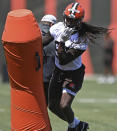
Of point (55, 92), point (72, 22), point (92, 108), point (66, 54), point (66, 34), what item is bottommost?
point (92, 108)

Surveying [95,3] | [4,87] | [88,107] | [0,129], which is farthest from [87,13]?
[0,129]

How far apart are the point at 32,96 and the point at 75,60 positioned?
1.19m

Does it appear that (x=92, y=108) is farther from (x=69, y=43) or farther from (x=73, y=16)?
(x=73, y=16)

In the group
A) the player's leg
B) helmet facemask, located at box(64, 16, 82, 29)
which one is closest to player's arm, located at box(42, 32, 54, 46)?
helmet facemask, located at box(64, 16, 82, 29)

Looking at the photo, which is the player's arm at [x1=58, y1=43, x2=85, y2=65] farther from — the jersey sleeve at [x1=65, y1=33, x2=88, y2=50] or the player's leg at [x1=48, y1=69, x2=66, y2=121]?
the player's leg at [x1=48, y1=69, x2=66, y2=121]

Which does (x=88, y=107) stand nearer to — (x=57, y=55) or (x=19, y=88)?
(x=57, y=55)

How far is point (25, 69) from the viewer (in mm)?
6289

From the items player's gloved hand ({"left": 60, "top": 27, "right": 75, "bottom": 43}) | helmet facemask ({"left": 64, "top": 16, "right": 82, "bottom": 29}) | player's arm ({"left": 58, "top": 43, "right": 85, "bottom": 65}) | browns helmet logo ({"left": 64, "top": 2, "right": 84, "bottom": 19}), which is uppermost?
browns helmet logo ({"left": 64, "top": 2, "right": 84, "bottom": 19})

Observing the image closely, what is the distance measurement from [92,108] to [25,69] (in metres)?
5.83

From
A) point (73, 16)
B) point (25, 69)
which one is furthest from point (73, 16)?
point (25, 69)

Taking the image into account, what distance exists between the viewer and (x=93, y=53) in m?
21.8

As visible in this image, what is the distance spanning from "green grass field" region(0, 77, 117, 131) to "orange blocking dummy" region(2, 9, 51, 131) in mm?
2269

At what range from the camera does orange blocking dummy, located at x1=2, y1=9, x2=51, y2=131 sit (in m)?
6.16

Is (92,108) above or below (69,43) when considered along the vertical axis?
below
